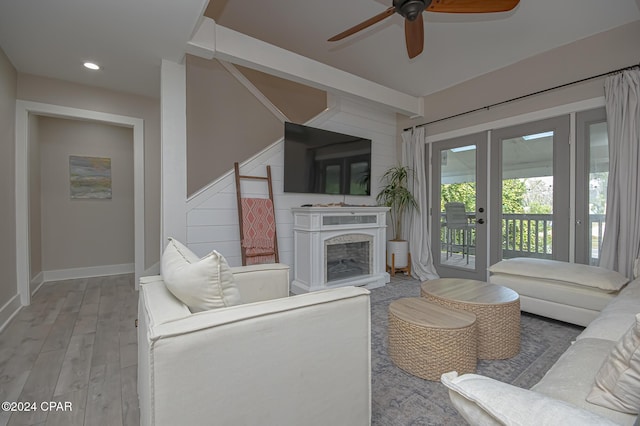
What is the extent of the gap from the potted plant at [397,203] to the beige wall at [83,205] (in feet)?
13.0

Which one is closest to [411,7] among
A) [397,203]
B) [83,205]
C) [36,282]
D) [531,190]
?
[531,190]

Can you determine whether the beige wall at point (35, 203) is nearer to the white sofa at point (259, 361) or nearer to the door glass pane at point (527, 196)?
the white sofa at point (259, 361)

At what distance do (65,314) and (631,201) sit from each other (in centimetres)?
536

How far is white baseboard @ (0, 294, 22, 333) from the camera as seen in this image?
98.5 inches

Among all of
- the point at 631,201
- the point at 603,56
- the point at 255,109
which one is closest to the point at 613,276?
the point at 631,201

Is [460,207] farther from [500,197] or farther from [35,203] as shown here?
[35,203]

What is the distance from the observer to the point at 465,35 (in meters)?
2.98

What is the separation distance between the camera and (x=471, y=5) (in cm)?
196

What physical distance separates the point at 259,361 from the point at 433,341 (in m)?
1.15

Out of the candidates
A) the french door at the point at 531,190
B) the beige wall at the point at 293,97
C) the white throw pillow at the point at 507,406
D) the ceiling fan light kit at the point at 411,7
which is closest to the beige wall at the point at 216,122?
the beige wall at the point at 293,97

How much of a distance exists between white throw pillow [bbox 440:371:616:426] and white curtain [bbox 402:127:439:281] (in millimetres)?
3675

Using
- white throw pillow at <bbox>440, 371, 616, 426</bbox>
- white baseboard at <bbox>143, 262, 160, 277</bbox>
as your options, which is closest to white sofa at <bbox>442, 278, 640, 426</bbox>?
white throw pillow at <bbox>440, 371, 616, 426</bbox>

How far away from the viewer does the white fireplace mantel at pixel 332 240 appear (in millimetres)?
3375

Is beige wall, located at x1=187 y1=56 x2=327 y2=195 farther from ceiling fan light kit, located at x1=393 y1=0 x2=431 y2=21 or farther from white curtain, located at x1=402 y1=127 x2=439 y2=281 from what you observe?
ceiling fan light kit, located at x1=393 y1=0 x2=431 y2=21
